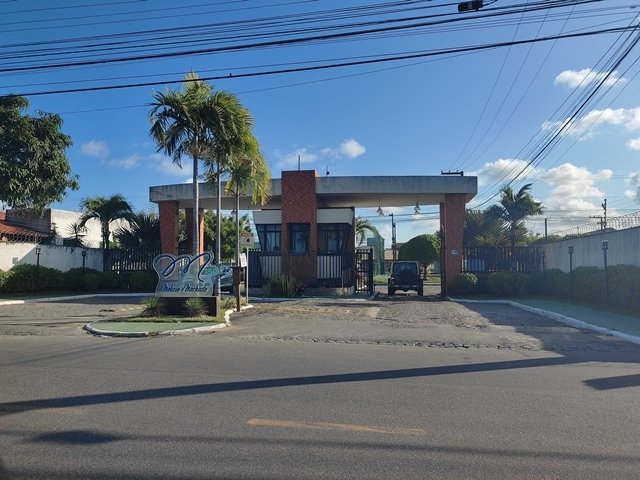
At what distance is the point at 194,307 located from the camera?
15.4 metres

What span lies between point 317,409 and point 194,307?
10.1 metres

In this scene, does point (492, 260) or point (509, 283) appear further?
point (492, 260)

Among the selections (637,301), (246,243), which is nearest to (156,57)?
(246,243)

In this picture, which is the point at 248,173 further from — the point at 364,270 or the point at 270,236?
the point at 364,270

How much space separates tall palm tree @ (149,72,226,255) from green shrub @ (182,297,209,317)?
1966mm

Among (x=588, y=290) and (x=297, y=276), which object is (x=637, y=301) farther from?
(x=297, y=276)

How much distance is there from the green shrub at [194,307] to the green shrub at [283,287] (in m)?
8.58

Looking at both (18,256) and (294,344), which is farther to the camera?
(18,256)

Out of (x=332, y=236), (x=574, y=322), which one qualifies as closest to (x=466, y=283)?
(x=332, y=236)

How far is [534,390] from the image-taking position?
700 centimetres

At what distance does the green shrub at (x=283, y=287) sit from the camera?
23.9m

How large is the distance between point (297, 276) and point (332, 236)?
14.4ft

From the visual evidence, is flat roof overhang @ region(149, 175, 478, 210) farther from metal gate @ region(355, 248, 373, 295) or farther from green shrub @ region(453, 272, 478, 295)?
green shrub @ region(453, 272, 478, 295)

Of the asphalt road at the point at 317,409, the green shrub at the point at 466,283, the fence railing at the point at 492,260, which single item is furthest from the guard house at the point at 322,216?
the asphalt road at the point at 317,409
